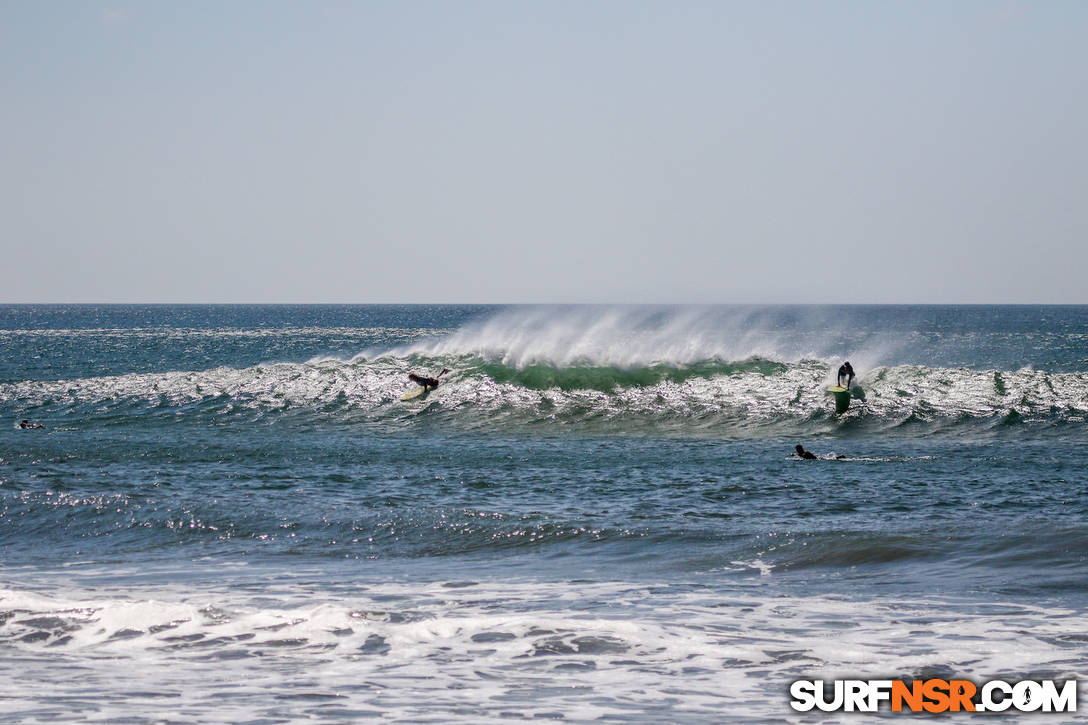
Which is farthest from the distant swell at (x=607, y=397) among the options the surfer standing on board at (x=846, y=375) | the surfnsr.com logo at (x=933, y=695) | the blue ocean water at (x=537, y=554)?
the surfnsr.com logo at (x=933, y=695)

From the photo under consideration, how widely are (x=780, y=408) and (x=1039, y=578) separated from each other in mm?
17789

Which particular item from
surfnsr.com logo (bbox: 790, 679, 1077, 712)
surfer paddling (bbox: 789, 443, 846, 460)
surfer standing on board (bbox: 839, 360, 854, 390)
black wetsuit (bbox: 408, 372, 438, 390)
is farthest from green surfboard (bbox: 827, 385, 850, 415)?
surfnsr.com logo (bbox: 790, 679, 1077, 712)

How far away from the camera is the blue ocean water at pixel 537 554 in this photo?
8336mm

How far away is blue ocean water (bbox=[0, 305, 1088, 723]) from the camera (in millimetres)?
8336

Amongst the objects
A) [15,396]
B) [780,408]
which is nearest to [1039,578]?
[780,408]

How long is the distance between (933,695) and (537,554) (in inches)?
242

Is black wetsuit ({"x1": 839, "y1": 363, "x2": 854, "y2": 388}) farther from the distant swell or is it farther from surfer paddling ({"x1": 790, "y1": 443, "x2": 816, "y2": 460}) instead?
surfer paddling ({"x1": 790, "y1": 443, "x2": 816, "y2": 460})

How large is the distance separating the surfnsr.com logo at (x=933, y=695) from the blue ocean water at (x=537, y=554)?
218 millimetres

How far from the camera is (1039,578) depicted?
11.4 m

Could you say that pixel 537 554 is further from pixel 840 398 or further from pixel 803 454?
pixel 840 398

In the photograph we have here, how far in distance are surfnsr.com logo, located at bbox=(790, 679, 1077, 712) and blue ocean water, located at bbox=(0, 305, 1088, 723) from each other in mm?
218

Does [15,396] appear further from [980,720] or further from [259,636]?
[980,720]

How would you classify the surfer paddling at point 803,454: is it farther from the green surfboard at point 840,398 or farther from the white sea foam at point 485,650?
the white sea foam at point 485,650

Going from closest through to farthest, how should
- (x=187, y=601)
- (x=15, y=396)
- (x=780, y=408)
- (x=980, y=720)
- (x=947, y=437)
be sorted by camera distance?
1. (x=980, y=720)
2. (x=187, y=601)
3. (x=947, y=437)
4. (x=780, y=408)
5. (x=15, y=396)
